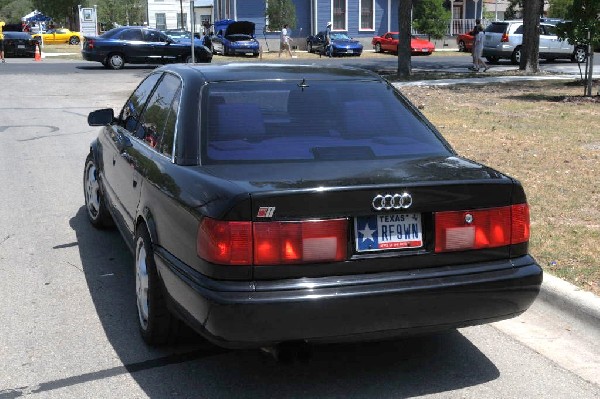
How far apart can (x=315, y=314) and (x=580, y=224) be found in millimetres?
3937

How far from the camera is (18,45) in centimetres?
3791

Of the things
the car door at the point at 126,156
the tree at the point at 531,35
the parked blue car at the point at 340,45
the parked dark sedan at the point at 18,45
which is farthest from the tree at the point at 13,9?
the car door at the point at 126,156

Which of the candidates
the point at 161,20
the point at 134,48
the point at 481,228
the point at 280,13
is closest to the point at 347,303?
the point at 481,228

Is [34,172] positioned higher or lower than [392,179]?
lower

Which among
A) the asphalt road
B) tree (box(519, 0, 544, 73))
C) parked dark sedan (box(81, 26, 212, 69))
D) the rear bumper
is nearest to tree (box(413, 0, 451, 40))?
parked dark sedan (box(81, 26, 212, 69))

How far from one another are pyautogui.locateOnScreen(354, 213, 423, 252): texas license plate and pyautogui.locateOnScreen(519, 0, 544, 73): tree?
21.7m

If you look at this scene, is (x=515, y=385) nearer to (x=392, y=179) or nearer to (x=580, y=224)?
(x=392, y=179)

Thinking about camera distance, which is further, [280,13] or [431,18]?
[431,18]

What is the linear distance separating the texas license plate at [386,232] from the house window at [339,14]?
46301 mm

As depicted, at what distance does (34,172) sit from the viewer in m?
10.1

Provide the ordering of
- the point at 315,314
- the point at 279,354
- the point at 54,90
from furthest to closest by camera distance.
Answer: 1. the point at 54,90
2. the point at 279,354
3. the point at 315,314

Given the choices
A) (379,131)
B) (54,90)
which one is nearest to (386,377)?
(379,131)

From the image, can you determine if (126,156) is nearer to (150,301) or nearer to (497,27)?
(150,301)

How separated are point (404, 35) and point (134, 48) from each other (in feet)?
40.7
